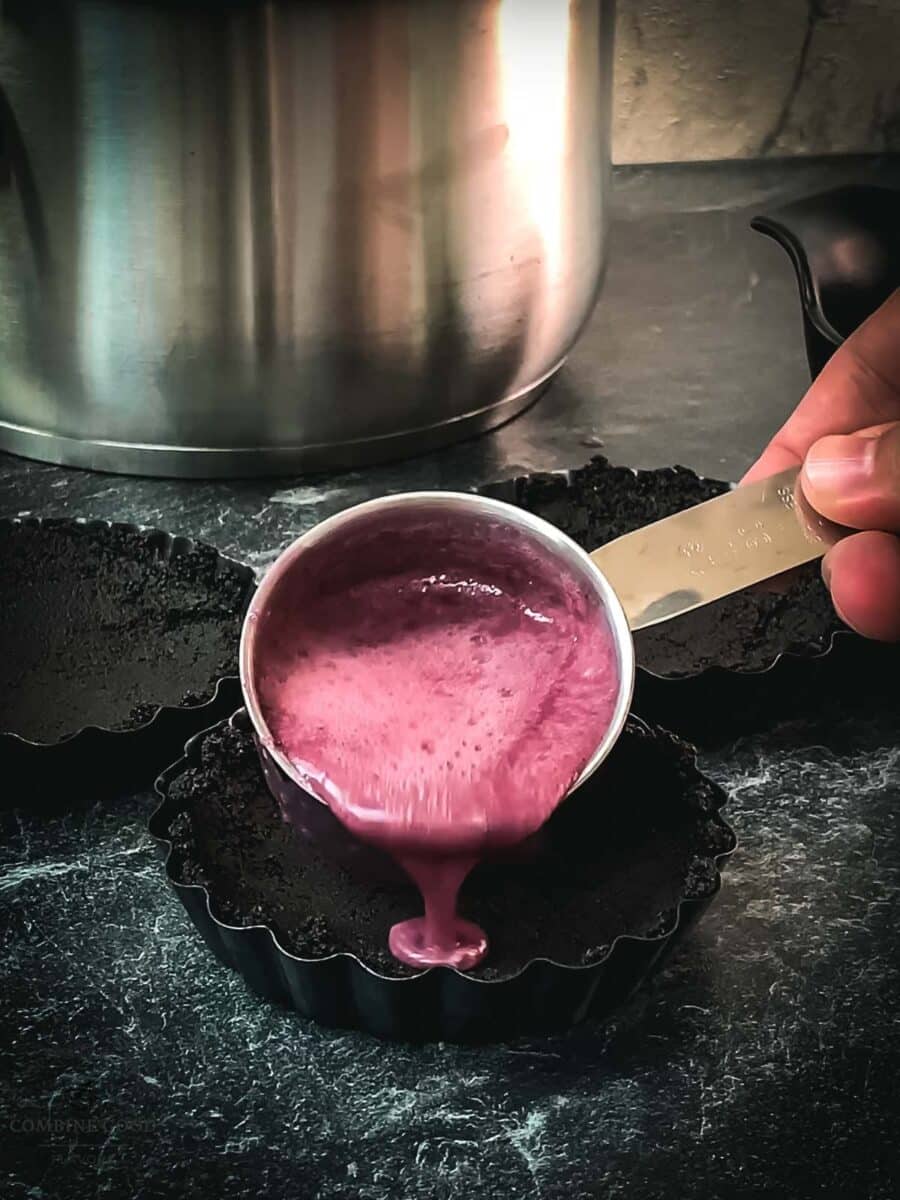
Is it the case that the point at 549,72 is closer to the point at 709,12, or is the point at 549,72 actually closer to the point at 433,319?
the point at 433,319

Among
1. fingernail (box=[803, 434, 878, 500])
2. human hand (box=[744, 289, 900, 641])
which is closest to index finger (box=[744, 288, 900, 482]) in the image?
human hand (box=[744, 289, 900, 641])

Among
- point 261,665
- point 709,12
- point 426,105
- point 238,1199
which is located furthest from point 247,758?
point 709,12

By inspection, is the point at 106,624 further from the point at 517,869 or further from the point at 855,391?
the point at 855,391

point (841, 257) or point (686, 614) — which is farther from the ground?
point (841, 257)

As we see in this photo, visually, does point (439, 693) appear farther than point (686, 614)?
No

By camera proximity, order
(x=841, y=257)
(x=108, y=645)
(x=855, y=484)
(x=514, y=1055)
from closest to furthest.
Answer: (x=514, y=1055) < (x=855, y=484) < (x=108, y=645) < (x=841, y=257)

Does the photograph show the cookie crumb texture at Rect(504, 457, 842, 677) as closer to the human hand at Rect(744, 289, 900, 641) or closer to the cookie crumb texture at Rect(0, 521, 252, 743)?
the human hand at Rect(744, 289, 900, 641)

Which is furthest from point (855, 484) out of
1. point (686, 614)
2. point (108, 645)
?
point (108, 645)

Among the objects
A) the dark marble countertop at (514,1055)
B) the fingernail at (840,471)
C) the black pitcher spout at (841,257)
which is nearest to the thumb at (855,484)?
the fingernail at (840,471)
